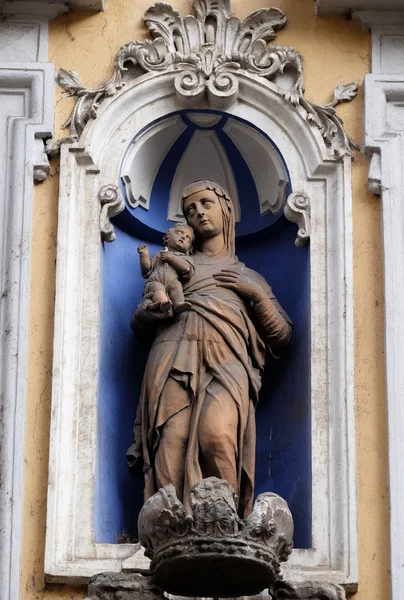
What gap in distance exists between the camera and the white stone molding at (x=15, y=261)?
9.48 meters

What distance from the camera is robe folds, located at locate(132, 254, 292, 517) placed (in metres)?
9.78

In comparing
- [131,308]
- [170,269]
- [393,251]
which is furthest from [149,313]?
[393,251]

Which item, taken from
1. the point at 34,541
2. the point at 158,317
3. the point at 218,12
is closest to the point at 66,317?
the point at 158,317

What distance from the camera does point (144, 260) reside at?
33.4 ft

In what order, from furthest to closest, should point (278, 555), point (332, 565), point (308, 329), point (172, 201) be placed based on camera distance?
1. point (172, 201)
2. point (308, 329)
3. point (332, 565)
4. point (278, 555)

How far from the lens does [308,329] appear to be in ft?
33.3

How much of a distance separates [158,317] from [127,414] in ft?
1.73

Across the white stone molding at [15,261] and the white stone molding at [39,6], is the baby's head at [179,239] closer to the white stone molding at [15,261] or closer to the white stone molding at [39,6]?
the white stone molding at [15,261]

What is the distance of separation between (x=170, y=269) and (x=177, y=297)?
18 cm

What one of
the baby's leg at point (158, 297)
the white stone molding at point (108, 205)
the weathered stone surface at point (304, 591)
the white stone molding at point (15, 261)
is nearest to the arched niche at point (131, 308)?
the white stone molding at point (108, 205)

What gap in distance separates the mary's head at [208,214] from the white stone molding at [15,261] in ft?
2.44

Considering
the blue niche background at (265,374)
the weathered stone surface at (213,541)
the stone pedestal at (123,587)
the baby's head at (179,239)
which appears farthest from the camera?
the baby's head at (179,239)

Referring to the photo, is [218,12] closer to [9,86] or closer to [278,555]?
[9,86]

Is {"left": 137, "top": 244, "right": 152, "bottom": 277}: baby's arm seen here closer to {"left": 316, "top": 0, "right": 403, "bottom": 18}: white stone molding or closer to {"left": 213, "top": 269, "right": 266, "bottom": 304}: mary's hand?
{"left": 213, "top": 269, "right": 266, "bottom": 304}: mary's hand
